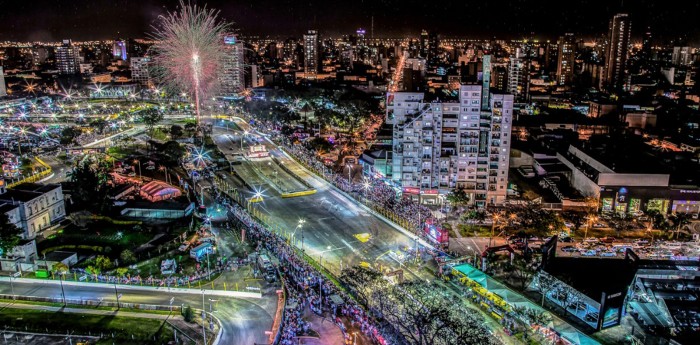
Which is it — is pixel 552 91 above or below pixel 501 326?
above

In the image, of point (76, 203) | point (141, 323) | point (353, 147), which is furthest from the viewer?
point (353, 147)

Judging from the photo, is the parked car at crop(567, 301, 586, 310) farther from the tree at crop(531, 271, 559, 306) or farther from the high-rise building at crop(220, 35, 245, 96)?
the high-rise building at crop(220, 35, 245, 96)

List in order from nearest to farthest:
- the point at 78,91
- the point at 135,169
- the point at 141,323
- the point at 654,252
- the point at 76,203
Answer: the point at 141,323
the point at 654,252
the point at 76,203
the point at 135,169
the point at 78,91

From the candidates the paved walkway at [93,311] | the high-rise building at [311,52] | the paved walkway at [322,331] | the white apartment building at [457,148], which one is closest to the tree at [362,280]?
the paved walkway at [322,331]

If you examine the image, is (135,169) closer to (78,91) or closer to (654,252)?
(654,252)

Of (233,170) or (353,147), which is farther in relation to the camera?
(353,147)

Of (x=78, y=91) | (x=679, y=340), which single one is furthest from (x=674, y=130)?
(x=78, y=91)

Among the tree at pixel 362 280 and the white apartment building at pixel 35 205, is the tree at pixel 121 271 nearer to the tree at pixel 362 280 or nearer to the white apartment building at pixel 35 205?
the white apartment building at pixel 35 205
